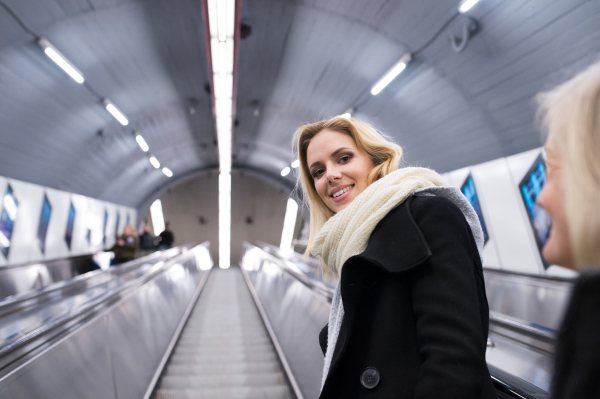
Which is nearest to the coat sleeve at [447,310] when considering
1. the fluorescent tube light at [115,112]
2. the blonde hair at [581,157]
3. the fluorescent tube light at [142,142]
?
the blonde hair at [581,157]

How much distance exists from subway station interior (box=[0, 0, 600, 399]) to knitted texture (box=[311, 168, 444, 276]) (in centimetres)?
34

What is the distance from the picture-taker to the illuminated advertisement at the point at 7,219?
7.70 metres

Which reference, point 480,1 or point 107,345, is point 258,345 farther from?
point 480,1

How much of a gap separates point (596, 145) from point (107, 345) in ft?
9.16

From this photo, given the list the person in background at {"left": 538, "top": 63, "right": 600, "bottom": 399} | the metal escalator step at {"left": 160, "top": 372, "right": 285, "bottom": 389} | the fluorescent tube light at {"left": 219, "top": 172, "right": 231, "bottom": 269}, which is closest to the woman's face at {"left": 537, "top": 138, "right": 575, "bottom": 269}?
the person in background at {"left": 538, "top": 63, "right": 600, "bottom": 399}

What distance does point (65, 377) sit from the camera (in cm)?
181

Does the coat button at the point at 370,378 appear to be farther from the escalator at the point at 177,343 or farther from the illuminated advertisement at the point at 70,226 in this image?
the illuminated advertisement at the point at 70,226

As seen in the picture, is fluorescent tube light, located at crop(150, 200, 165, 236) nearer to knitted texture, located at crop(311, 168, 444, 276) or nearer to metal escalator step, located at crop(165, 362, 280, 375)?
metal escalator step, located at crop(165, 362, 280, 375)

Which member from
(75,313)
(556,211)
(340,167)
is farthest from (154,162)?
(556,211)

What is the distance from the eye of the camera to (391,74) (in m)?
6.60

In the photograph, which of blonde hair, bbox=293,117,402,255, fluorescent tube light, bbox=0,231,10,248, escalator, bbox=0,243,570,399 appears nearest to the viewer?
blonde hair, bbox=293,117,402,255

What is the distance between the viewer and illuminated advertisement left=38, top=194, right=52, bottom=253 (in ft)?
30.4

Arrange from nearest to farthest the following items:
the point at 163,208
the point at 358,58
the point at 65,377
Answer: the point at 65,377 < the point at 358,58 < the point at 163,208

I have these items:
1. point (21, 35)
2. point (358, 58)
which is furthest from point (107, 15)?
point (358, 58)
